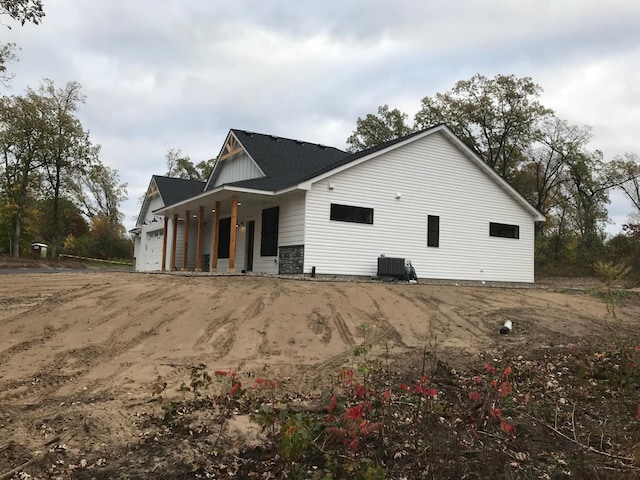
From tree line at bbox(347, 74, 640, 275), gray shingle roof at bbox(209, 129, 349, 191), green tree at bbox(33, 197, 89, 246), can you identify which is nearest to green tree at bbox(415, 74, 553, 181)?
tree line at bbox(347, 74, 640, 275)

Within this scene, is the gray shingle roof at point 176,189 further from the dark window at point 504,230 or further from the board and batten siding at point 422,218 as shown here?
the dark window at point 504,230

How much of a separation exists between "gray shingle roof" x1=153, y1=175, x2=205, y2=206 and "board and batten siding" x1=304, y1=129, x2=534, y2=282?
12152mm

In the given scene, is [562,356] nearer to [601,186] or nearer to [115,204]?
[601,186]

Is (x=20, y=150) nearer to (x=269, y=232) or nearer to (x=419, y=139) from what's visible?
(x=269, y=232)

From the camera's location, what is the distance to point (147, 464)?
334 centimetres

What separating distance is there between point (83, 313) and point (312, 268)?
281 inches

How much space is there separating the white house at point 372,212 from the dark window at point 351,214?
29 mm

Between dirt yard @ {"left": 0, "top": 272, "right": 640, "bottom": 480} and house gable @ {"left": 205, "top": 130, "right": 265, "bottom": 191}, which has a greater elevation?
house gable @ {"left": 205, "top": 130, "right": 265, "bottom": 191}

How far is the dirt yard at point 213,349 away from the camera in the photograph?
350cm

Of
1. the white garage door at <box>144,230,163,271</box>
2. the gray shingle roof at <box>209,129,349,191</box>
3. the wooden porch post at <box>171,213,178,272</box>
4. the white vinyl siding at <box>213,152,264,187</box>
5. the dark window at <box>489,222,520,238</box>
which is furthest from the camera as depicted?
the white garage door at <box>144,230,163,271</box>

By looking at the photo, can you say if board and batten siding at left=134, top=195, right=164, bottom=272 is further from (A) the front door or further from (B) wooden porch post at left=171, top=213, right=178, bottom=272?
(A) the front door

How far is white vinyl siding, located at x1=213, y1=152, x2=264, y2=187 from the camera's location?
18734mm

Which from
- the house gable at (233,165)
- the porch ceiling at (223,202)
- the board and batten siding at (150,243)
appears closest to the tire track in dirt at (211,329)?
the porch ceiling at (223,202)

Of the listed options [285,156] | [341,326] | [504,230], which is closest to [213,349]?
[341,326]
